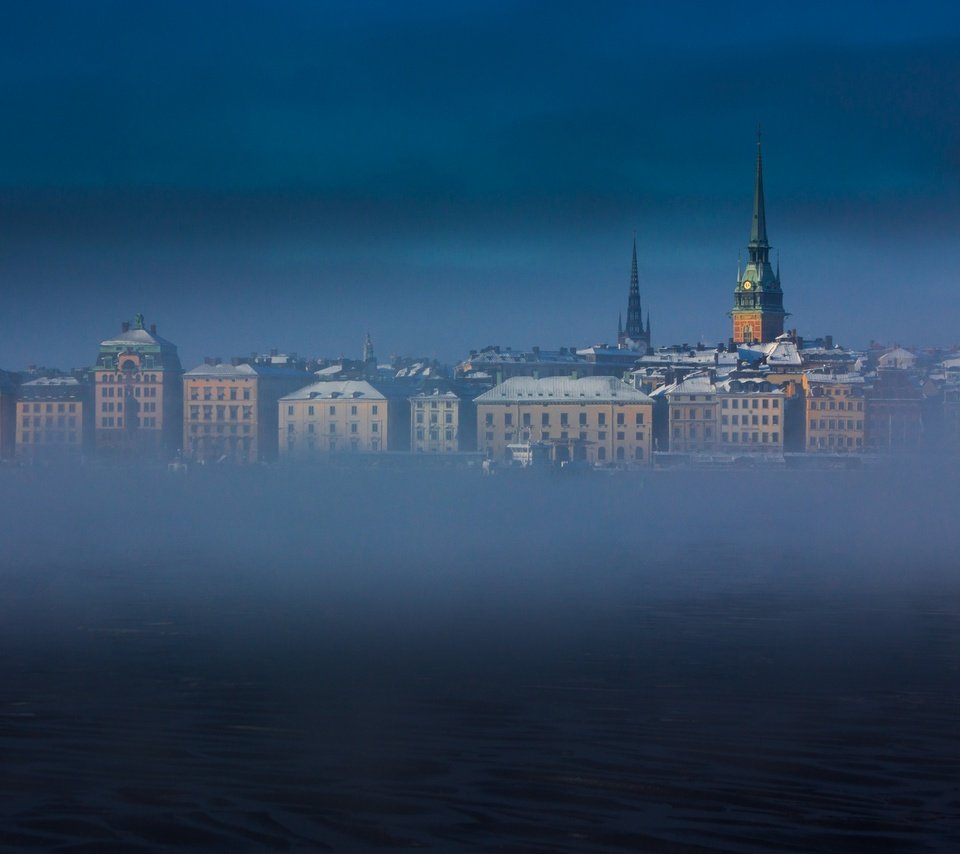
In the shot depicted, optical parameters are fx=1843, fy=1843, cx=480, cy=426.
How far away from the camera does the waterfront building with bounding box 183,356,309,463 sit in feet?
357

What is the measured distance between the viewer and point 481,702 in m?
13.6

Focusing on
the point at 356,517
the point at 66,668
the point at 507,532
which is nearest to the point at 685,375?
the point at 356,517

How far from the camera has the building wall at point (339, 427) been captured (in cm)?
10462

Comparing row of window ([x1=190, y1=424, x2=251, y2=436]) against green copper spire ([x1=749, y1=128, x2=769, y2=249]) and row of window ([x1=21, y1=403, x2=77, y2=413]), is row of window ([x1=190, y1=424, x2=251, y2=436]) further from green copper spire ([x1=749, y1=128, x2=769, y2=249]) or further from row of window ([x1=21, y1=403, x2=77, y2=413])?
green copper spire ([x1=749, y1=128, x2=769, y2=249])

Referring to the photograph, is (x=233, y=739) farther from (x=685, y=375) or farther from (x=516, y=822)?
(x=685, y=375)

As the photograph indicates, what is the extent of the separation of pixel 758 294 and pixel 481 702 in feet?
407

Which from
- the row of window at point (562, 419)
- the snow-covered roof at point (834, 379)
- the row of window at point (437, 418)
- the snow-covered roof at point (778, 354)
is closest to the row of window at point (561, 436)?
the row of window at point (562, 419)

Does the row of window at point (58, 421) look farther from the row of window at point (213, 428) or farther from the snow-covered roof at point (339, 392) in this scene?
the snow-covered roof at point (339, 392)

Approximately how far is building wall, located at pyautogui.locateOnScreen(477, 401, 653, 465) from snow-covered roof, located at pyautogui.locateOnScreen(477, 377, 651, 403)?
1.04 ft

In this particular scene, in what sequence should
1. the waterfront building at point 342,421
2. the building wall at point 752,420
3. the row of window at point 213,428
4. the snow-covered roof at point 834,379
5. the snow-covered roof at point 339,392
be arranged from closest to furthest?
1. the building wall at point 752,420
2. the snow-covered roof at point 834,379
3. the waterfront building at point 342,421
4. the snow-covered roof at point 339,392
5. the row of window at point 213,428

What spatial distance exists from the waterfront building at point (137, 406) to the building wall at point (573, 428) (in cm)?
2085

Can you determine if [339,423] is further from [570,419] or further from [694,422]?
[694,422]

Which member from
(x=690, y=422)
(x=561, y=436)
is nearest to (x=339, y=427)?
(x=561, y=436)

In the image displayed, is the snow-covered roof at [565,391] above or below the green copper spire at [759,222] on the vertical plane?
below
